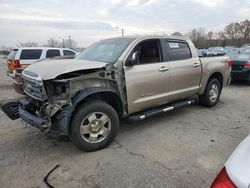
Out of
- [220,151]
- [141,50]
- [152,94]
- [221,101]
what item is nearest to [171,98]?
[152,94]

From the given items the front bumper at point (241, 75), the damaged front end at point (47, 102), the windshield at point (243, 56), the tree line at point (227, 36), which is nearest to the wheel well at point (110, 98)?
the damaged front end at point (47, 102)

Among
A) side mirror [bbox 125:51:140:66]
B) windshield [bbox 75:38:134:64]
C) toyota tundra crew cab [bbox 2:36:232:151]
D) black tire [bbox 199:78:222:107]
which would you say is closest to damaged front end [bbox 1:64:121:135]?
toyota tundra crew cab [bbox 2:36:232:151]

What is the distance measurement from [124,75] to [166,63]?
1205 millimetres

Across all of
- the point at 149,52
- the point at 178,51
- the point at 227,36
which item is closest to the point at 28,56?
the point at 149,52

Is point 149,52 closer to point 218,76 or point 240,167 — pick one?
point 218,76

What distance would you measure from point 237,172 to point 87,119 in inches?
104

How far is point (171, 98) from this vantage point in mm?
5117

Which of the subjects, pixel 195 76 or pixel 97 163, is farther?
pixel 195 76

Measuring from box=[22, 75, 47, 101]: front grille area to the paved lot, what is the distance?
94 centimetres

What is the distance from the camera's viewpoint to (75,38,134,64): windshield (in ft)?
14.2

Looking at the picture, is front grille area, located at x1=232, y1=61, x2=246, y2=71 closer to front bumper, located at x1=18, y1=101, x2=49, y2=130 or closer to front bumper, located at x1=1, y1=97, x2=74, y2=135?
front bumper, located at x1=1, y1=97, x2=74, y2=135

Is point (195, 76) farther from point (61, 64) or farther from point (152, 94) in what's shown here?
point (61, 64)

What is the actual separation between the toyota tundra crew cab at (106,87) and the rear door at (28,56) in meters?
6.65

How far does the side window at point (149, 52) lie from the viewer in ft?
15.3
